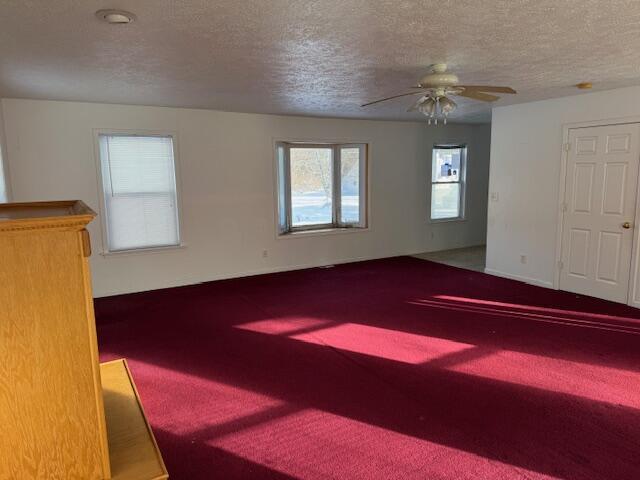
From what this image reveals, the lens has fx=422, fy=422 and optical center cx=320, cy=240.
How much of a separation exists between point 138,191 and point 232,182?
3.94 feet

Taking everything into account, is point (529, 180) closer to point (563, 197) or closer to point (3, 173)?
point (563, 197)

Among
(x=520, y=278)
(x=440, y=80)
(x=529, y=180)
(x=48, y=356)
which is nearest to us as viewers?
(x=48, y=356)

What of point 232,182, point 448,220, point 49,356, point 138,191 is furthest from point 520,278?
point 49,356

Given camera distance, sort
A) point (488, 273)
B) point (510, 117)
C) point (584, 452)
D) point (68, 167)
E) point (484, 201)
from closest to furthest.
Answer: point (584, 452) → point (68, 167) → point (510, 117) → point (488, 273) → point (484, 201)

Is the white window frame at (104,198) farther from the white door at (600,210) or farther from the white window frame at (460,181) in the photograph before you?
the white door at (600,210)

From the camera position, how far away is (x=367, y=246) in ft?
23.2

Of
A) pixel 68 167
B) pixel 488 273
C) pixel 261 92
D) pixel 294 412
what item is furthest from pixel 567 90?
pixel 68 167

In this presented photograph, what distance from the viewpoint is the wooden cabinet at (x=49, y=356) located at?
1.14 metres

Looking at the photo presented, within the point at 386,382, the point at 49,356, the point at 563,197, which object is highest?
the point at 563,197

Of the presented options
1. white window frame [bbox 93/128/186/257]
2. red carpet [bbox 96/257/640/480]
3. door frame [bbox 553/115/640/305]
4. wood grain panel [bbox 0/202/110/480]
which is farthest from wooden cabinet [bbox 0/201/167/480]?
door frame [bbox 553/115/640/305]

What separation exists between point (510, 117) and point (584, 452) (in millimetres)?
4383

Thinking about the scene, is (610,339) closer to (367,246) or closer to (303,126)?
(367,246)

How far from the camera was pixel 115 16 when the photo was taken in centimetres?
219

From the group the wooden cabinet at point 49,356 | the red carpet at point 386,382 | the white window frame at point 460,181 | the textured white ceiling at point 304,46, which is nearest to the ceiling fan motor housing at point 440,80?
the textured white ceiling at point 304,46
